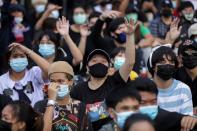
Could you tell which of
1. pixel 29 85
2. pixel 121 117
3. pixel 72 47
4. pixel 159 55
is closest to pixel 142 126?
pixel 121 117

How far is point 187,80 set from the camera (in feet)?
24.2

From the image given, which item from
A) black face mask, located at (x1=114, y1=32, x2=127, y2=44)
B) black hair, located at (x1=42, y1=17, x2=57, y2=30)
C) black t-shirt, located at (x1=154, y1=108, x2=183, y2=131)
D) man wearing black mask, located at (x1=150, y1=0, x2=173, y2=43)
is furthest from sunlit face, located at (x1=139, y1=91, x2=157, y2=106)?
man wearing black mask, located at (x1=150, y1=0, x2=173, y2=43)

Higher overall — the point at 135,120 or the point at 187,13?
the point at 187,13

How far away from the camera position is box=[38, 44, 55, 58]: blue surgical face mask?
26.0ft

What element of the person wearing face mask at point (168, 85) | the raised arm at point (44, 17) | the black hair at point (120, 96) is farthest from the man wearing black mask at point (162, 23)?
the black hair at point (120, 96)

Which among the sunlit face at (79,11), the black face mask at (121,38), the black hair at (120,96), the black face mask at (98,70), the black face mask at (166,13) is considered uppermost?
the sunlit face at (79,11)

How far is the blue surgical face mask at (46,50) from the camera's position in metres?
7.94

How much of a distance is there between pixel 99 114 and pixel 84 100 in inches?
8.0

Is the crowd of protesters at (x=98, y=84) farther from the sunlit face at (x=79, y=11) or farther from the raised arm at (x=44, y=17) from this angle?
the sunlit face at (x=79, y=11)

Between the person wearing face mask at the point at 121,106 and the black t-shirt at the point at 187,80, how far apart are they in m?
1.93

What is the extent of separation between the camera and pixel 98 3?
13609 mm

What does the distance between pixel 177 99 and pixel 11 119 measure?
1779 mm

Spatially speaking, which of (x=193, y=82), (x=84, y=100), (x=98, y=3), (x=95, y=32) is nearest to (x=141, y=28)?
(x=98, y=3)

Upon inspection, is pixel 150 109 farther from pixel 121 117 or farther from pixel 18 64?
pixel 18 64
